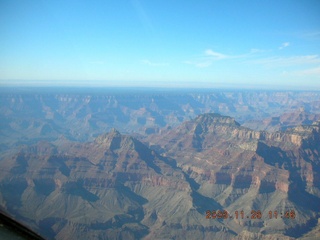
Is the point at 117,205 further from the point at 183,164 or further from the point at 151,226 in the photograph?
the point at 183,164

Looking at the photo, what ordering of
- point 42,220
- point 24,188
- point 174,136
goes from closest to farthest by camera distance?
point 42,220, point 24,188, point 174,136

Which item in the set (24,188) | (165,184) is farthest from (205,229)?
(24,188)

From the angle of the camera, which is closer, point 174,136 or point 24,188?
point 24,188

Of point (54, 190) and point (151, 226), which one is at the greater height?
point (54, 190)

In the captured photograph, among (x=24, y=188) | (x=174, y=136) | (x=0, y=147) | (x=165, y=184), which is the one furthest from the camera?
(x=174, y=136)
